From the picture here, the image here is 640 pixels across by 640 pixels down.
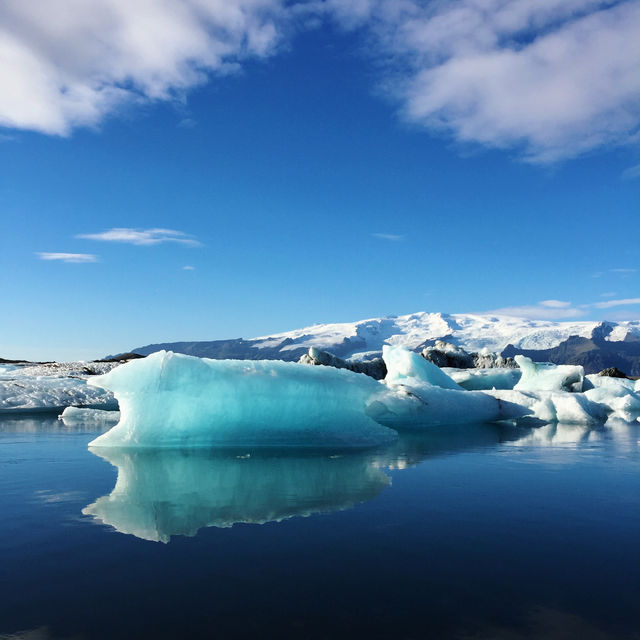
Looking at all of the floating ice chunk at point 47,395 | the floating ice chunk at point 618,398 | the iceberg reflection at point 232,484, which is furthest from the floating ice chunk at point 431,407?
the floating ice chunk at point 47,395

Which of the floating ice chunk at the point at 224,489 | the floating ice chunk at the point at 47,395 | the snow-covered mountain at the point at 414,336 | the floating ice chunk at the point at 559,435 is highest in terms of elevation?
the snow-covered mountain at the point at 414,336

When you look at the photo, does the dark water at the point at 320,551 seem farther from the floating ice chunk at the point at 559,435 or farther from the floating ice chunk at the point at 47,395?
the floating ice chunk at the point at 47,395

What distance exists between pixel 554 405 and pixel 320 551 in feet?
38.8

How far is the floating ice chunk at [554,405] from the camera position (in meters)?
13.1

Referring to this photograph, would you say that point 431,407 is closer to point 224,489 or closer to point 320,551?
point 224,489

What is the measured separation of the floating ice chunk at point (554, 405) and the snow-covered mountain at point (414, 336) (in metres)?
92.1

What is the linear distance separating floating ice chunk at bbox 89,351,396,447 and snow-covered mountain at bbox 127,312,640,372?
9827 centimetres

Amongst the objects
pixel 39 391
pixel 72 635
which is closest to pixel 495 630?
pixel 72 635

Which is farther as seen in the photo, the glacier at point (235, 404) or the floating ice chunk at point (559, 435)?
the floating ice chunk at point (559, 435)

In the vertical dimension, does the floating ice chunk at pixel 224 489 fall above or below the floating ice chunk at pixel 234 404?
Result: below

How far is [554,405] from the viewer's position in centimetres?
1359

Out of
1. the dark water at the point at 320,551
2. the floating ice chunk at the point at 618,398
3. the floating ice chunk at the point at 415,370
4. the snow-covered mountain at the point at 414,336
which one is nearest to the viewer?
the dark water at the point at 320,551

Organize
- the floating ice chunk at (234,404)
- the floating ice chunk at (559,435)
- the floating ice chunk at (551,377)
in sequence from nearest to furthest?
the floating ice chunk at (234,404) < the floating ice chunk at (559,435) < the floating ice chunk at (551,377)

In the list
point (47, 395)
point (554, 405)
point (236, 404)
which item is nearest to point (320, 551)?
point (236, 404)
